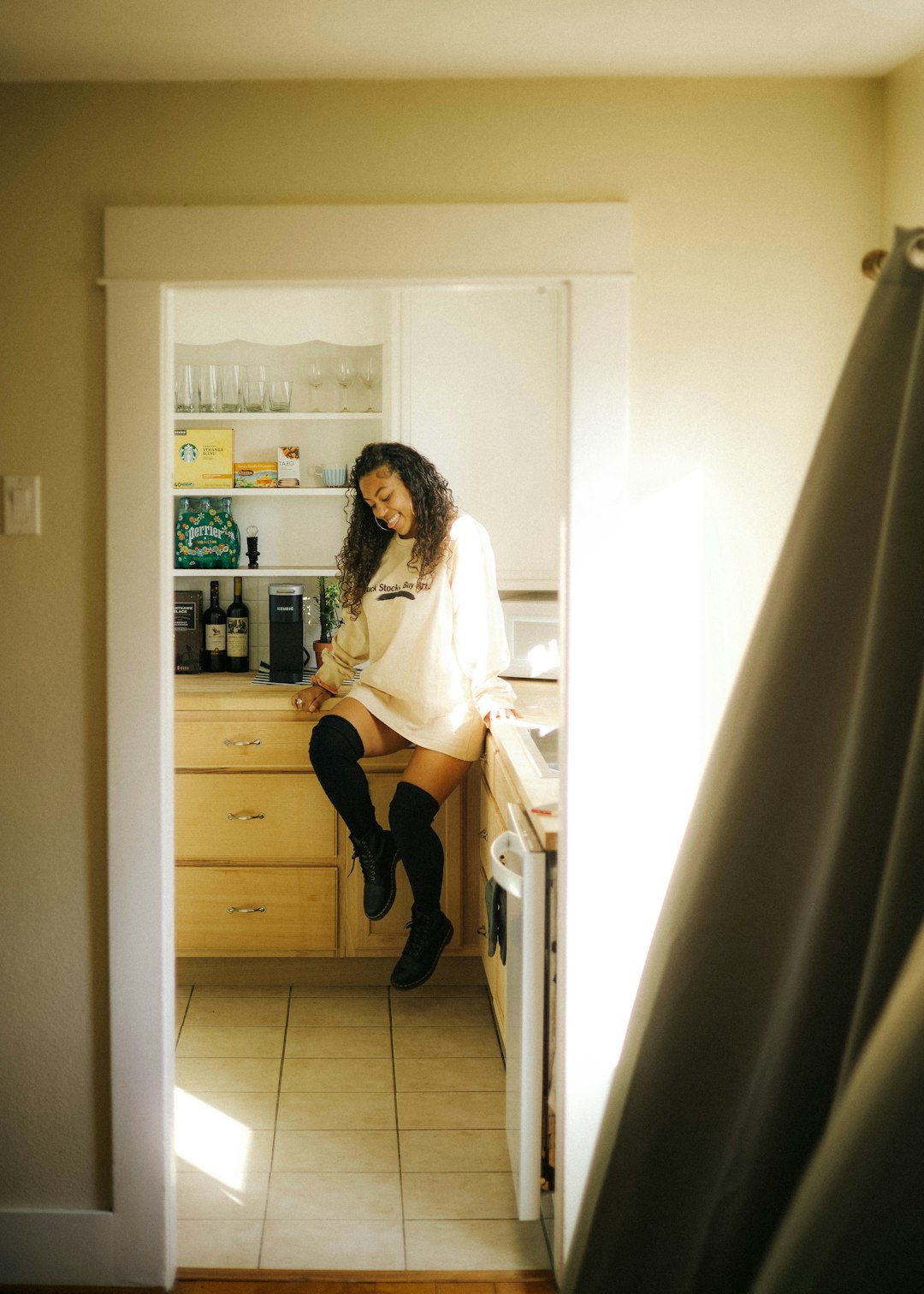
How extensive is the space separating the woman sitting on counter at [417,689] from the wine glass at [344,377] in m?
0.51

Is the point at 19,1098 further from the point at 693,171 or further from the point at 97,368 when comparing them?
the point at 693,171

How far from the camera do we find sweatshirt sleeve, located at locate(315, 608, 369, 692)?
323cm

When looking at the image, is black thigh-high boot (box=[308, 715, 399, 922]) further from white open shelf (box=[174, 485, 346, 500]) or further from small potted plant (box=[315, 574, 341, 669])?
white open shelf (box=[174, 485, 346, 500])

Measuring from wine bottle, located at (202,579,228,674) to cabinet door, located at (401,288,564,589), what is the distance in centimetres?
96

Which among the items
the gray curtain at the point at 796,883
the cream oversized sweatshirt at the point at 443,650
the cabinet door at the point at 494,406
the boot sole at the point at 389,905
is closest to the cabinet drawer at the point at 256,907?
the boot sole at the point at 389,905

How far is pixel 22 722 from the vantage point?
1.93m

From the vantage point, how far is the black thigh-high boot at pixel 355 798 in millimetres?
3025

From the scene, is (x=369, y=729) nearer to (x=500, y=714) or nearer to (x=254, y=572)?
(x=500, y=714)

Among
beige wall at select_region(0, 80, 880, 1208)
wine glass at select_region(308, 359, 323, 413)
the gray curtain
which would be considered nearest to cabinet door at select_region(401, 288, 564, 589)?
wine glass at select_region(308, 359, 323, 413)

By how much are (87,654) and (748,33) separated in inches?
61.8

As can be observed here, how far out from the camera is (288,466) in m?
3.63

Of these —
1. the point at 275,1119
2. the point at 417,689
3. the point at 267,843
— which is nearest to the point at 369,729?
the point at 417,689

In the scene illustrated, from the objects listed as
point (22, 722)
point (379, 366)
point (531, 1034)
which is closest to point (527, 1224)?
point (531, 1034)

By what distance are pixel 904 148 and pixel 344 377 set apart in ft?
7.06
